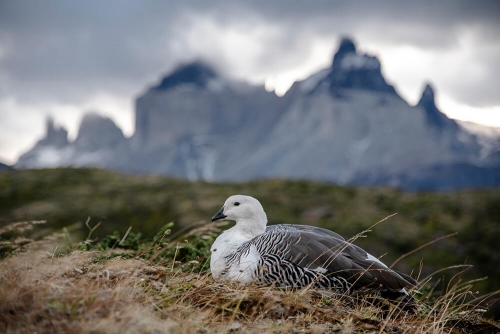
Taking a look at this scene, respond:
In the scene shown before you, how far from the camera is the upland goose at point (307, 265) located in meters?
5.50

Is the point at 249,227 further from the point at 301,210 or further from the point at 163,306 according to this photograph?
the point at 301,210

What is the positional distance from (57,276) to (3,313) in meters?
0.84

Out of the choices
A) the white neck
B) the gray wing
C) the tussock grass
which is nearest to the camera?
the tussock grass

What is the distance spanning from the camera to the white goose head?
6645 mm

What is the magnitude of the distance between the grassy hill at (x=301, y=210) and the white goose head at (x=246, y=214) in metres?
10.5

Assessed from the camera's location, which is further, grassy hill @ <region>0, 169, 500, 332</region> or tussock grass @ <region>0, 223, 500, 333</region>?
grassy hill @ <region>0, 169, 500, 332</region>

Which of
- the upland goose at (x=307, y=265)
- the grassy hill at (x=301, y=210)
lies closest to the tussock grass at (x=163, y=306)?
the upland goose at (x=307, y=265)

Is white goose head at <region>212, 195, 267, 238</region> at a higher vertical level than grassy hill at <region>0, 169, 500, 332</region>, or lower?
higher

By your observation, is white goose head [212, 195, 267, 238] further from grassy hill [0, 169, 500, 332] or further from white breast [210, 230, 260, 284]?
grassy hill [0, 169, 500, 332]

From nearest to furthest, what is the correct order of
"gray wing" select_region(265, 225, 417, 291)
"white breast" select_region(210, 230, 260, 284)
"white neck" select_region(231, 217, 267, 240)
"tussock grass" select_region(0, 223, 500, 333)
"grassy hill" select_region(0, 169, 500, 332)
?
"tussock grass" select_region(0, 223, 500, 333) < "gray wing" select_region(265, 225, 417, 291) < "white breast" select_region(210, 230, 260, 284) < "white neck" select_region(231, 217, 267, 240) < "grassy hill" select_region(0, 169, 500, 332)

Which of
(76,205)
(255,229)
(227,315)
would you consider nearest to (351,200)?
(76,205)

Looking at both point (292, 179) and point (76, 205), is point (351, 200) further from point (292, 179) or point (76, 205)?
point (76, 205)

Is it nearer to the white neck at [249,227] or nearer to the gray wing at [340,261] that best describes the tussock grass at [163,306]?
the gray wing at [340,261]

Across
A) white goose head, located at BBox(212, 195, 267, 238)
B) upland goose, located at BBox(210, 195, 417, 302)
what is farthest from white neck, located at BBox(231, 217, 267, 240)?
upland goose, located at BBox(210, 195, 417, 302)
